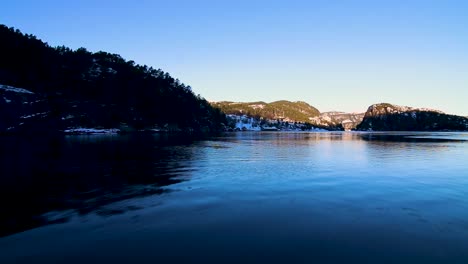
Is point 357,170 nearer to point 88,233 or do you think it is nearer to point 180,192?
point 180,192

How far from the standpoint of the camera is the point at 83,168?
32.0 metres

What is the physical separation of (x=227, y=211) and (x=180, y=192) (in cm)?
599

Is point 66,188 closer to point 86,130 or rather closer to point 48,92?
point 86,130

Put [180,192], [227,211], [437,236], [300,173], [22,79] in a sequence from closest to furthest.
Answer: [437,236] < [227,211] < [180,192] < [300,173] < [22,79]

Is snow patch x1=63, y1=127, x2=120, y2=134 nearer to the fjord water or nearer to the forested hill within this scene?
the forested hill

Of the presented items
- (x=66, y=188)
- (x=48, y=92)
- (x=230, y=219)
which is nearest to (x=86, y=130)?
(x=48, y=92)

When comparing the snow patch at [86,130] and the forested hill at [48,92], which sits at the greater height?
the forested hill at [48,92]

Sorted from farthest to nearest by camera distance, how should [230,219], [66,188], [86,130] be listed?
[86,130] < [66,188] < [230,219]

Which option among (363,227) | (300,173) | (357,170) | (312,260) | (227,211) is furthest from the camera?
(357,170)

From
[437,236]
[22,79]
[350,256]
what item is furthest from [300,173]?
[22,79]

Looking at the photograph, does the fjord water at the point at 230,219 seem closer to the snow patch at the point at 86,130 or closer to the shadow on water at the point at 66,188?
the shadow on water at the point at 66,188

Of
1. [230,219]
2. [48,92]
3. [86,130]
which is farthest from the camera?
[48,92]

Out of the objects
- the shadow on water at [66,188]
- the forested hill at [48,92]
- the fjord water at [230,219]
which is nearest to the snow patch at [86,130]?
the forested hill at [48,92]

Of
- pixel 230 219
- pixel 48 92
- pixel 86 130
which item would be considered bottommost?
pixel 230 219
